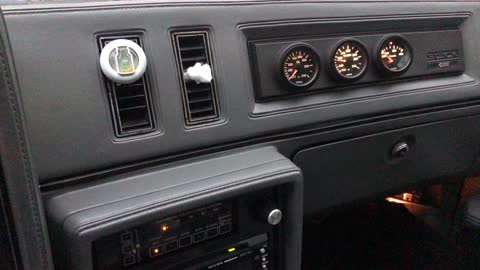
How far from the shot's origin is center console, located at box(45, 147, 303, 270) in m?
0.72

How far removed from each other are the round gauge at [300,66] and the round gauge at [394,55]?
0.61 ft

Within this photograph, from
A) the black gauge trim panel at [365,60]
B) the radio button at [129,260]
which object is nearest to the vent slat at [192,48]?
the black gauge trim panel at [365,60]

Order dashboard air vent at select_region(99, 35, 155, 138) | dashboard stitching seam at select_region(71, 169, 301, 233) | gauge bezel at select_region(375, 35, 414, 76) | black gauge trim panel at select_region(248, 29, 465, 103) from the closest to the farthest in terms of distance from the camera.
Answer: dashboard stitching seam at select_region(71, 169, 301, 233) < dashboard air vent at select_region(99, 35, 155, 138) < black gauge trim panel at select_region(248, 29, 465, 103) < gauge bezel at select_region(375, 35, 414, 76)

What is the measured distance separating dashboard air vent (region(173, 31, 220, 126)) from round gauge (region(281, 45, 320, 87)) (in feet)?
Result: 0.58

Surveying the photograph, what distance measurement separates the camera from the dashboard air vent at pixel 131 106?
81 cm

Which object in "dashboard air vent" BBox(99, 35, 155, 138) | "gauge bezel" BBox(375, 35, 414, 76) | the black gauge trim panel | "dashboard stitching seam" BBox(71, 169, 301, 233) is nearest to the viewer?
"dashboard stitching seam" BBox(71, 169, 301, 233)

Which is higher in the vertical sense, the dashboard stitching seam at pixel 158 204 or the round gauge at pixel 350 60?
the round gauge at pixel 350 60

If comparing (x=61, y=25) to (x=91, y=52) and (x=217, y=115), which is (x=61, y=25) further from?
(x=217, y=115)

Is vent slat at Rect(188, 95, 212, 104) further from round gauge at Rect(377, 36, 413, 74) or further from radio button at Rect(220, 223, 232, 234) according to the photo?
round gauge at Rect(377, 36, 413, 74)

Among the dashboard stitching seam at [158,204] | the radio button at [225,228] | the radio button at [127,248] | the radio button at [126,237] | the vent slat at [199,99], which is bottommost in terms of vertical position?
the radio button at [225,228]

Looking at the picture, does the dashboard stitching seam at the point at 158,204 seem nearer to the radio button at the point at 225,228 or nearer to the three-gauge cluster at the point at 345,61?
the radio button at the point at 225,228

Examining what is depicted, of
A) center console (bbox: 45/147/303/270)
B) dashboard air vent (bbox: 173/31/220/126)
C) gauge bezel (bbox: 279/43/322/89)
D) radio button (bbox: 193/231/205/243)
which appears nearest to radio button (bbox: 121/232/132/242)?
center console (bbox: 45/147/303/270)

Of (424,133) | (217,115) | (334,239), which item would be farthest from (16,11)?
(334,239)

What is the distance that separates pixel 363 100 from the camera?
1.10 m
